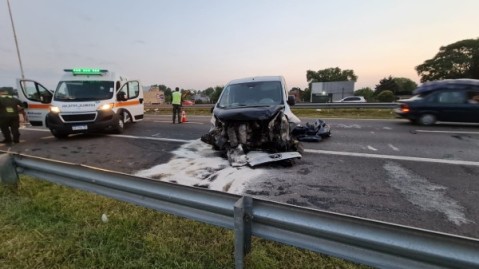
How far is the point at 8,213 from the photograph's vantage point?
11.0 feet

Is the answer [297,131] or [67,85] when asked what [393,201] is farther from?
[67,85]

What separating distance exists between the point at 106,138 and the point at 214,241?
8484 millimetres

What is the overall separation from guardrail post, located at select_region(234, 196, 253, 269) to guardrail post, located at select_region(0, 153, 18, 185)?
3644 millimetres

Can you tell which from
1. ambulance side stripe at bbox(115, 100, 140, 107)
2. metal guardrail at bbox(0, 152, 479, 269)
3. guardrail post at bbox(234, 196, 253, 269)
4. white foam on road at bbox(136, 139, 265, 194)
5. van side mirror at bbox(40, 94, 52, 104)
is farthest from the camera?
ambulance side stripe at bbox(115, 100, 140, 107)

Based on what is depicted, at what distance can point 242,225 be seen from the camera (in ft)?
6.84

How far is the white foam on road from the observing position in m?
4.84

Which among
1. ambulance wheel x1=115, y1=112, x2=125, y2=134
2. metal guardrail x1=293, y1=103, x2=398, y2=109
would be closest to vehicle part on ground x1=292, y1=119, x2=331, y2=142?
ambulance wheel x1=115, y1=112, x2=125, y2=134

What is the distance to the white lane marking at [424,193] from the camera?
12.0 feet

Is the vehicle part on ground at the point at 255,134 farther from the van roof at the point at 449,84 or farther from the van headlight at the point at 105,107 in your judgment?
the van roof at the point at 449,84

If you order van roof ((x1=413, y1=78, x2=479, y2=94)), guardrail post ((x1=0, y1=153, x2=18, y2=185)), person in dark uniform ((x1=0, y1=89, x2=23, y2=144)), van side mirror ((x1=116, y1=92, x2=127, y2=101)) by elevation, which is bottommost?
guardrail post ((x1=0, y1=153, x2=18, y2=185))

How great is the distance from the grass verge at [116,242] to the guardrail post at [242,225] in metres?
0.19

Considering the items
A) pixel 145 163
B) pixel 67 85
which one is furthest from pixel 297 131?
pixel 67 85

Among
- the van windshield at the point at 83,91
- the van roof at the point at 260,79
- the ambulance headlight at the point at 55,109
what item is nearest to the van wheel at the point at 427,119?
the van roof at the point at 260,79

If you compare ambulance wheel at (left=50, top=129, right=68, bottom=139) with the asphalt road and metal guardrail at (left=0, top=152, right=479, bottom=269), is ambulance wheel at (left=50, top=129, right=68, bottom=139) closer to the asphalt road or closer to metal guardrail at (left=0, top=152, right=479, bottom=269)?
the asphalt road
